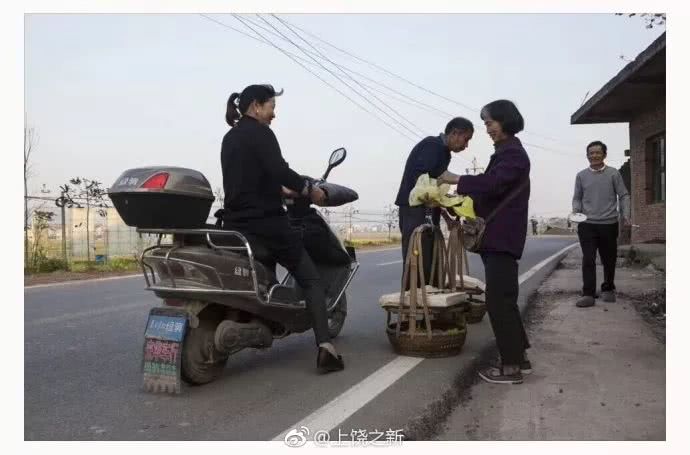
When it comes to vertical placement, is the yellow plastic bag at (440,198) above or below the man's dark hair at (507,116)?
below

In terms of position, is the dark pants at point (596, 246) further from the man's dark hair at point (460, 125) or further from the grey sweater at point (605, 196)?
the man's dark hair at point (460, 125)

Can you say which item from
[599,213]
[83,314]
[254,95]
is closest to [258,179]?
[254,95]

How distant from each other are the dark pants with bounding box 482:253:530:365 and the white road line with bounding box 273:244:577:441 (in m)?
0.60

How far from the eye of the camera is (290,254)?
3828 mm

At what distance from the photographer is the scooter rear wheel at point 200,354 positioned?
3.50 metres

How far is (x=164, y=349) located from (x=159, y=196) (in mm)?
829

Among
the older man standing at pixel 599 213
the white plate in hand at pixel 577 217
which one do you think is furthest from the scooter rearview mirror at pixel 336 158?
the older man standing at pixel 599 213

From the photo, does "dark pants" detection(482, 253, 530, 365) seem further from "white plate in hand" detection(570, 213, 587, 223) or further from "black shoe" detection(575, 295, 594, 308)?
"white plate in hand" detection(570, 213, 587, 223)

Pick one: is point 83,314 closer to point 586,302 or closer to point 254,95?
point 254,95

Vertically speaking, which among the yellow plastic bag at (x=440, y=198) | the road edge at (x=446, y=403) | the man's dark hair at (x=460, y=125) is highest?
the man's dark hair at (x=460, y=125)

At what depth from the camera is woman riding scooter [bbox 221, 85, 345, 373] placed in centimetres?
360

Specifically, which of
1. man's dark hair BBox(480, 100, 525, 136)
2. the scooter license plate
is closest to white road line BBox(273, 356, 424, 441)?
the scooter license plate

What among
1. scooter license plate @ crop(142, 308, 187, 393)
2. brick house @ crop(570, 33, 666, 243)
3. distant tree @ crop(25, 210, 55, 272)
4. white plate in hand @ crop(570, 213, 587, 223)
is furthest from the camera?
distant tree @ crop(25, 210, 55, 272)

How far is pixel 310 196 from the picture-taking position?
12.9ft
